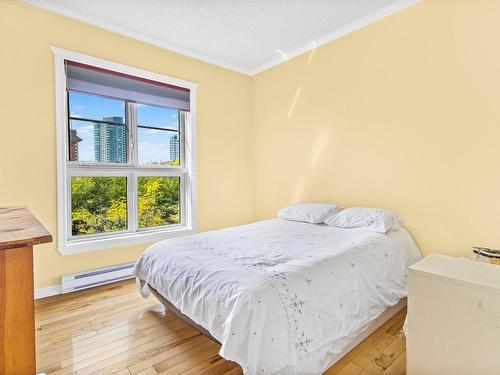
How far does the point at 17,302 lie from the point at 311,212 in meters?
2.40

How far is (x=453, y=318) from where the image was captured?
3.46 feet

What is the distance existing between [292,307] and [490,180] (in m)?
1.87

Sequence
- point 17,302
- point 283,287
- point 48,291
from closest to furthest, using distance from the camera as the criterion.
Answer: point 17,302 < point 283,287 < point 48,291

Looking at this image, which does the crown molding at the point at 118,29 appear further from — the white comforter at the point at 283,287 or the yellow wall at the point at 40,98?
the white comforter at the point at 283,287

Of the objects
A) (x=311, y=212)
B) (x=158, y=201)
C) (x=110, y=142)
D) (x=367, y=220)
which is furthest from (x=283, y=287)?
(x=110, y=142)

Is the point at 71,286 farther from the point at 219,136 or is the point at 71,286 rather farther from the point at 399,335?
the point at 399,335

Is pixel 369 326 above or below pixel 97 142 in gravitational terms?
below

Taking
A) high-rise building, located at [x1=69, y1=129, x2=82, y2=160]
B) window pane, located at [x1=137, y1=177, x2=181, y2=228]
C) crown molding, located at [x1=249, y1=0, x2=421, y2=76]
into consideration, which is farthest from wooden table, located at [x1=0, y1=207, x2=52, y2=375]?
crown molding, located at [x1=249, y1=0, x2=421, y2=76]

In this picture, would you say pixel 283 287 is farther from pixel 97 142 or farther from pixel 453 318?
pixel 97 142

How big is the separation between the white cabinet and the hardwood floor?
1.68ft

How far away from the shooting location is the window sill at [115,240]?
2.60 metres

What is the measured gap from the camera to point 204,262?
67.6 inches

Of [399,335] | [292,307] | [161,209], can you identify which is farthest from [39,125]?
[399,335]

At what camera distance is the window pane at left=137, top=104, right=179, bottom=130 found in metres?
3.17
